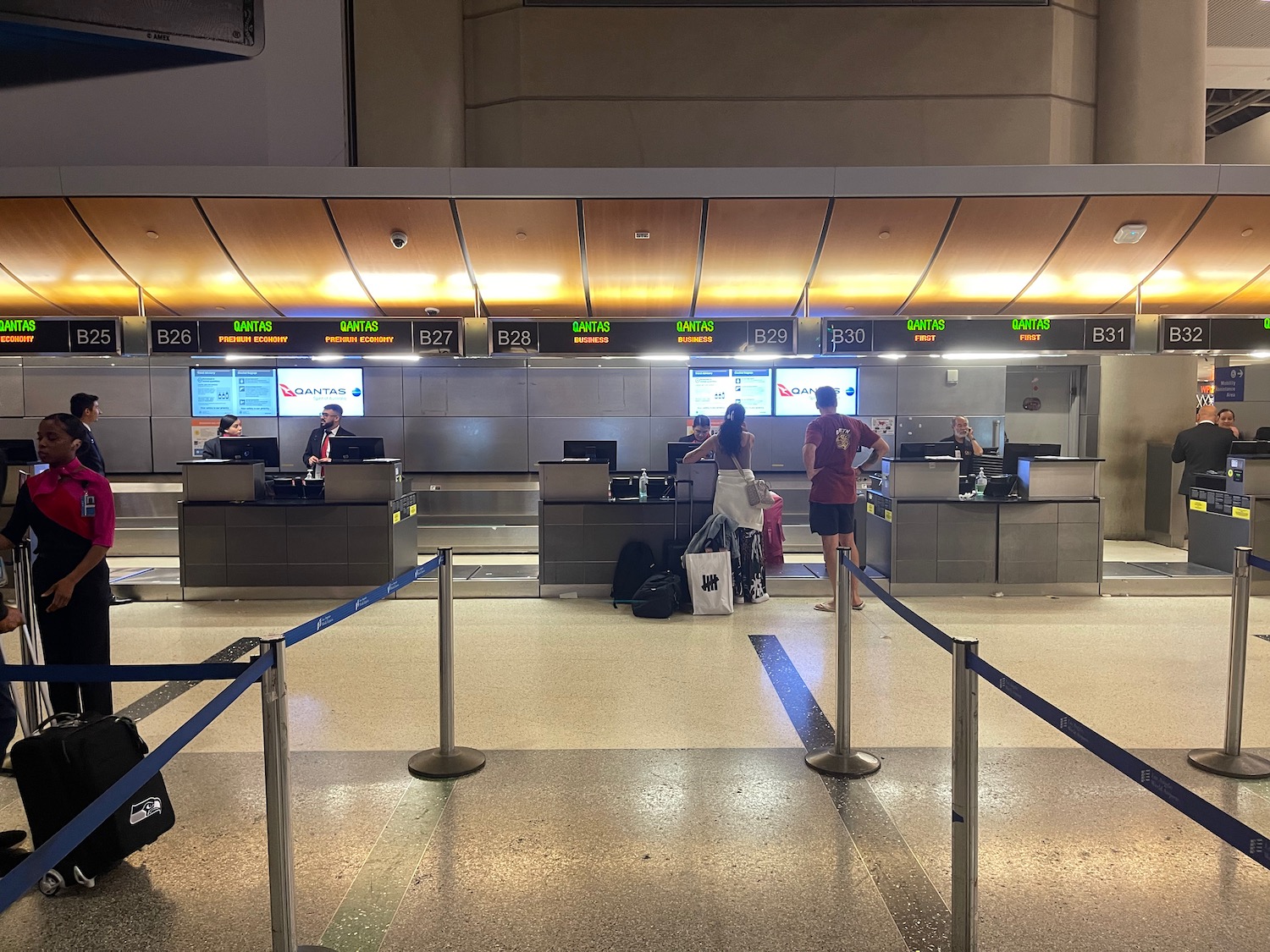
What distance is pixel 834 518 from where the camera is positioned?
274 inches

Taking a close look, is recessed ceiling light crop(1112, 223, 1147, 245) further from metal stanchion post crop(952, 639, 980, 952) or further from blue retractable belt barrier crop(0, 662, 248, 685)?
blue retractable belt barrier crop(0, 662, 248, 685)

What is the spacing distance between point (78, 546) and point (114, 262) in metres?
5.05

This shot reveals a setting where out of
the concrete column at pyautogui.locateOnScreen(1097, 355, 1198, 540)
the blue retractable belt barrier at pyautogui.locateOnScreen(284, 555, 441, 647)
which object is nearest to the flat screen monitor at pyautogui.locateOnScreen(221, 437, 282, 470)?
the blue retractable belt barrier at pyautogui.locateOnScreen(284, 555, 441, 647)

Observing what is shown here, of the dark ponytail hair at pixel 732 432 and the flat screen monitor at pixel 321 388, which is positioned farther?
the flat screen monitor at pixel 321 388

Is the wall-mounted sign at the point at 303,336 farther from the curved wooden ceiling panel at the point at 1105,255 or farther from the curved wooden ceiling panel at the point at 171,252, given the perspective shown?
the curved wooden ceiling panel at the point at 1105,255

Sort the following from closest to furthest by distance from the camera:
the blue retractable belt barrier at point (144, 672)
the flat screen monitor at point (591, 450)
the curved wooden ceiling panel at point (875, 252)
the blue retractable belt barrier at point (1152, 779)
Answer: the blue retractable belt barrier at point (1152, 779) < the blue retractable belt barrier at point (144, 672) < the curved wooden ceiling panel at point (875, 252) < the flat screen monitor at point (591, 450)

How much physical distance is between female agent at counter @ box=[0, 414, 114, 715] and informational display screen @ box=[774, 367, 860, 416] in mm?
8838

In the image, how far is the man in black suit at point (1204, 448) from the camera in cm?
908

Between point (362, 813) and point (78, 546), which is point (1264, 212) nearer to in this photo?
point (362, 813)

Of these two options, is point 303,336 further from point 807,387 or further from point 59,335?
point 807,387

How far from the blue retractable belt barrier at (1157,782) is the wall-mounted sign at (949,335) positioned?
19.1 ft

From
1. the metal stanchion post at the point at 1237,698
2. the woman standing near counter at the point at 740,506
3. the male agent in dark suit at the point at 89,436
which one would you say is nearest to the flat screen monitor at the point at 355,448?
the male agent in dark suit at the point at 89,436

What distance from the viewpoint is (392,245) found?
738 centimetres

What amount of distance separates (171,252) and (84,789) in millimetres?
6266
